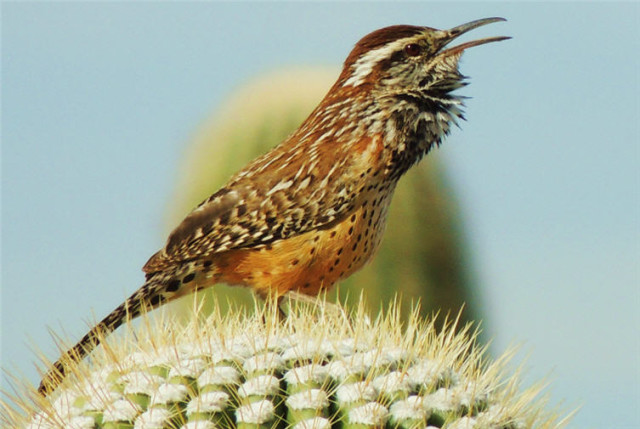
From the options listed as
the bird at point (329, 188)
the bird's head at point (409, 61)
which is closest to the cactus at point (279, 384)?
the bird at point (329, 188)

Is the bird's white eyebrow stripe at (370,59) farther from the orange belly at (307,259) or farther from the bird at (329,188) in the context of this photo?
the orange belly at (307,259)

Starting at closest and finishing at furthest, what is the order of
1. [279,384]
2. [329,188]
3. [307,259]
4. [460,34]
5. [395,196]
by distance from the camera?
[279,384] → [307,259] → [329,188] → [460,34] → [395,196]

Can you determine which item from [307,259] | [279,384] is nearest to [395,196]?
[307,259]

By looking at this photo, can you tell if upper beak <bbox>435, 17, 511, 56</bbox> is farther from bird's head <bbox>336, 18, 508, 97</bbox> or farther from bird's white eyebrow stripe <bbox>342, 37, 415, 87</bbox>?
bird's white eyebrow stripe <bbox>342, 37, 415, 87</bbox>

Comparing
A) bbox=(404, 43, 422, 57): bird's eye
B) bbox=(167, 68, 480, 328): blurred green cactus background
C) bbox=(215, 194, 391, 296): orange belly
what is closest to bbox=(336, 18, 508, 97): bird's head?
bbox=(404, 43, 422, 57): bird's eye

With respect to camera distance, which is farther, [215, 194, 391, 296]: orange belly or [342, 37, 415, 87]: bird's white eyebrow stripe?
[342, 37, 415, 87]: bird's white eyebrow stripe

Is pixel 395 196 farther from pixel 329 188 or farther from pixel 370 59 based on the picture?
pixel 329 188
